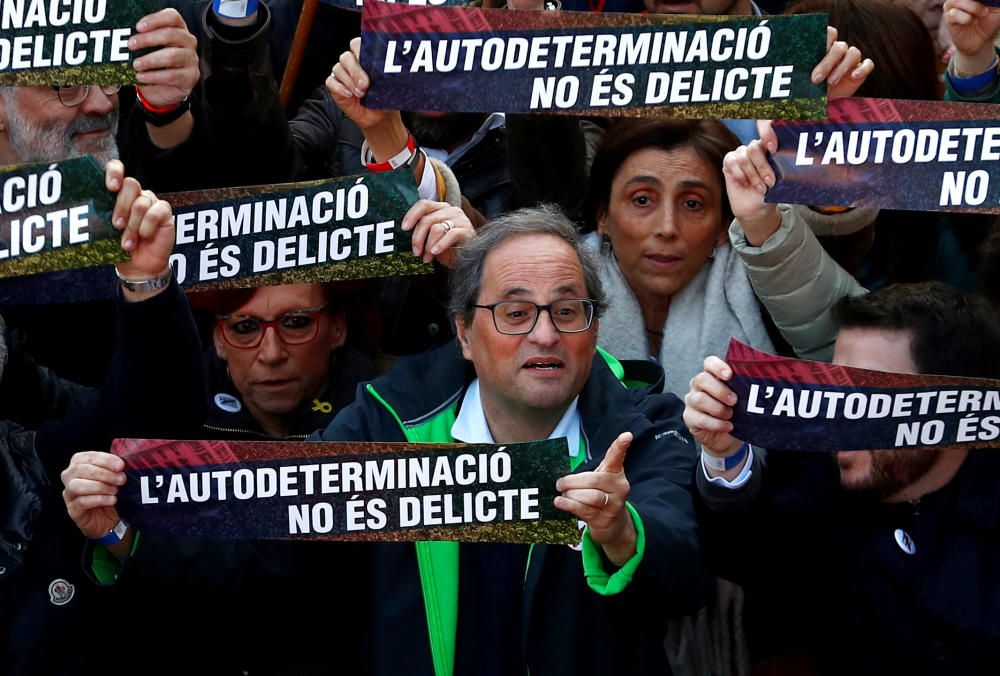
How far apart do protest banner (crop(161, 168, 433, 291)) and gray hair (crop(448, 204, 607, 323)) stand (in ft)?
0.65

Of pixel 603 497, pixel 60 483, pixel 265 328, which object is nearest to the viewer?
pixel 603 497

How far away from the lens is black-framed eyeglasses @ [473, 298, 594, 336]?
4.32 m

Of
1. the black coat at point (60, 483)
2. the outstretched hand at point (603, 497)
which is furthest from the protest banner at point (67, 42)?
the outstretched hand at point (603, 497)

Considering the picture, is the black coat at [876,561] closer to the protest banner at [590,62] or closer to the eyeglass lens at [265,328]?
the protest banner at [590,62]

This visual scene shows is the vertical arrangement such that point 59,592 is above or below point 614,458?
below

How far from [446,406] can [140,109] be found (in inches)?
53.4

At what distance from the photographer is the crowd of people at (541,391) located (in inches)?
157

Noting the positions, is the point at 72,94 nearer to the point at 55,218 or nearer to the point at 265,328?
the point at 265,328

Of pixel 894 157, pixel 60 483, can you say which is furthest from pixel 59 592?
pixel 894 157

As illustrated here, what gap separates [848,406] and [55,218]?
1840 mm

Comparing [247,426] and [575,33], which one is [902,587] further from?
[247,426]

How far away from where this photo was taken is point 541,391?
4254 millimetres

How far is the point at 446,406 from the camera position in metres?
4.39

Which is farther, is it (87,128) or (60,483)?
(87,128)
